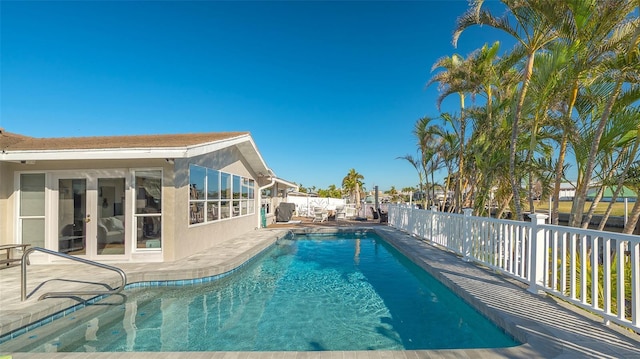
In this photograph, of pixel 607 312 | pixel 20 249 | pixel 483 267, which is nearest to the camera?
pixel 607 312

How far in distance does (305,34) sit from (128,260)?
1287 cm

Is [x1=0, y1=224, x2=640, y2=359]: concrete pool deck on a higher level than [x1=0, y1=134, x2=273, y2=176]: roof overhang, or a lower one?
lower

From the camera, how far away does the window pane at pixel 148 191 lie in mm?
7117

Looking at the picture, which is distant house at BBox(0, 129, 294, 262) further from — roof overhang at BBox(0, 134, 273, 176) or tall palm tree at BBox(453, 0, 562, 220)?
tall palm tree at BBox(453, 0, 562, 220)

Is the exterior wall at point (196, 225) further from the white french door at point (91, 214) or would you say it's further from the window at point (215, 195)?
the white french door at point (91, 214)

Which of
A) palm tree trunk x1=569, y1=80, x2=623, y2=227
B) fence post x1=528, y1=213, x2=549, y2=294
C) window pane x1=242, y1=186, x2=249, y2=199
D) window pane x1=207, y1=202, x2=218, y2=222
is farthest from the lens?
window pane x1=242, y1=186, x2=249, y2=199

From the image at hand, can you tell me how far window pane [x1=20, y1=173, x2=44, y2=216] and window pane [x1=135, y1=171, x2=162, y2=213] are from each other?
2.31 meters

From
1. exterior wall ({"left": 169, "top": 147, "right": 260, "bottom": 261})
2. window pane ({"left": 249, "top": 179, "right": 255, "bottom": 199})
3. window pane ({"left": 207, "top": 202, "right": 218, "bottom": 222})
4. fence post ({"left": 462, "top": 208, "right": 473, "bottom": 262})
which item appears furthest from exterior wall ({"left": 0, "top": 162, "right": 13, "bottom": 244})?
fence post ({"left": 462, "top": 208, "right": 473, "bottom": 262})

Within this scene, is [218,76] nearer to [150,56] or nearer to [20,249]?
[150,56]

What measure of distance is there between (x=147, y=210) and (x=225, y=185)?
11.1 feet

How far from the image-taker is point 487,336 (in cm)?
373

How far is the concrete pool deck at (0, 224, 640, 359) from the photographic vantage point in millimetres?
2879

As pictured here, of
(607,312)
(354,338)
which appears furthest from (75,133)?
(607,312)

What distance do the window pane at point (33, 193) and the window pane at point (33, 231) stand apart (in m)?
0.21
